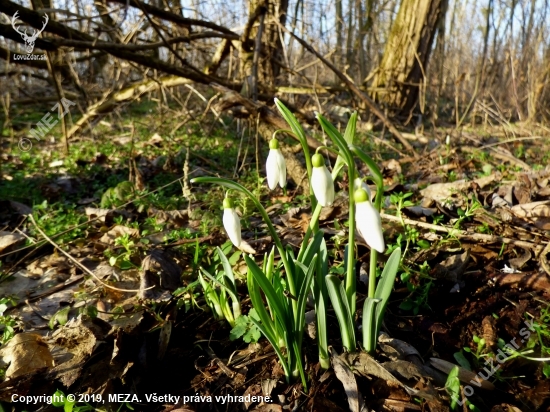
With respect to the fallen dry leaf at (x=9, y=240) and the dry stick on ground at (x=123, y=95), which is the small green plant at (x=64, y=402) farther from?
the dry stick on ground at (x=123, y=95)

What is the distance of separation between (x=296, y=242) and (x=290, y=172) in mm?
1048

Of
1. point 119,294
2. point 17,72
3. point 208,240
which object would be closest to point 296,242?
point 208,240

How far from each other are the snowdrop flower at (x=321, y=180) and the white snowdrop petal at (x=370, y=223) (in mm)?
112

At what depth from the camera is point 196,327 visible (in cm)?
162

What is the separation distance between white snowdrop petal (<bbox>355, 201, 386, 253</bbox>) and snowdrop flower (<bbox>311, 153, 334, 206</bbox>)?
11 cm

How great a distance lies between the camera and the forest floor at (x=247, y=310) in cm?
127

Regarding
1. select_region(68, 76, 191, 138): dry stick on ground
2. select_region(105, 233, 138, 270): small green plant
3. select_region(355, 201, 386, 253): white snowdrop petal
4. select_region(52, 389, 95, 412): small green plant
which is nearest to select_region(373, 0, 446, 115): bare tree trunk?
select_region(68, 76, 191, 138): dry stick on ground

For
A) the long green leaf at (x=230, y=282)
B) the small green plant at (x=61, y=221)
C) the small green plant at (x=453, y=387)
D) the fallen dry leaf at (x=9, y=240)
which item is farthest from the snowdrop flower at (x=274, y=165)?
the fallen dry leaf at (x=9, y=240)

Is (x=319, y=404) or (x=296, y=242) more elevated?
(x=296, y=242)

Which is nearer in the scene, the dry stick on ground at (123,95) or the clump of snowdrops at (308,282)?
the clump of snowdrops at (308,282)

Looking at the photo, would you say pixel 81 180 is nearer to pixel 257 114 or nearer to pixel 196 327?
pixel 257 114

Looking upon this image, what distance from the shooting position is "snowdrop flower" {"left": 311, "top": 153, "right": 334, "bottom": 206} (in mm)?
1077

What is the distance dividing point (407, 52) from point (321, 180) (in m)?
5.61

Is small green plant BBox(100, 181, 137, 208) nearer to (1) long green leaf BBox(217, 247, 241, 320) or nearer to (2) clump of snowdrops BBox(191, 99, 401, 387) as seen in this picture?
(1) long green leaf BBox(217, 247, 241, 320)
